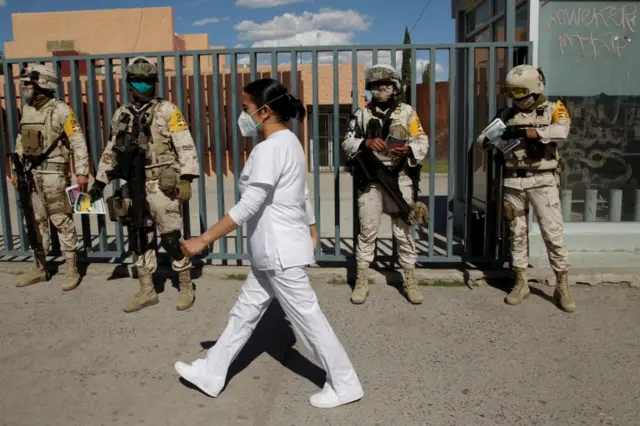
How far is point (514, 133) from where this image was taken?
4.68 metres

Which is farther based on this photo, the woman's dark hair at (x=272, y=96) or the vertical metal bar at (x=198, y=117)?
the vertical metal bar at (x=198, y=117)

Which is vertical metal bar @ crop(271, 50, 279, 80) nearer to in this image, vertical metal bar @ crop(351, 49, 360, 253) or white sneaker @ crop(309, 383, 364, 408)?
vertical metal bar @ crop(351, 49, 360, 253)

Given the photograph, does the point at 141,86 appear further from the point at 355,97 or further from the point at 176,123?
the point at 355,97

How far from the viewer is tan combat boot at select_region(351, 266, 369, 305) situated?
16.4ft

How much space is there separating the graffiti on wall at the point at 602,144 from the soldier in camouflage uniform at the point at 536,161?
5.21 feet

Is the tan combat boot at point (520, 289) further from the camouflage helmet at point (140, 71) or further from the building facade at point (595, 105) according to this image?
the camouflage helmet at point (140, 71)

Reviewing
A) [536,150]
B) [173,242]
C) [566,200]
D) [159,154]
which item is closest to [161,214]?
[173,242]

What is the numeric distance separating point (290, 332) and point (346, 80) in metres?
14.6

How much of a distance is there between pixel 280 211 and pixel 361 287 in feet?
7.23

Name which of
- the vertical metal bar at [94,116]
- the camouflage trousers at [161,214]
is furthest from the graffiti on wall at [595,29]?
the vertical metal bar at [94,116]

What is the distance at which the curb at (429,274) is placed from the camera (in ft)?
17.5

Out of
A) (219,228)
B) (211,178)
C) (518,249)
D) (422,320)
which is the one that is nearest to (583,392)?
(422,320)

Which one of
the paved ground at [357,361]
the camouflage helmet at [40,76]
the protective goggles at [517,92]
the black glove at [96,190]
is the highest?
the camouflage helmet at [40,76]

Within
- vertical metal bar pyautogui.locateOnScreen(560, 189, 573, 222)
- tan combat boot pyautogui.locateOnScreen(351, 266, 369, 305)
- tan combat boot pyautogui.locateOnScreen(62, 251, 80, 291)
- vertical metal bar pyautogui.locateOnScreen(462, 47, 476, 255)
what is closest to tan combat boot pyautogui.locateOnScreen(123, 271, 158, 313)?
tan combat boot pyautogui.locateOnScreen(62, 251, 80, 291)
